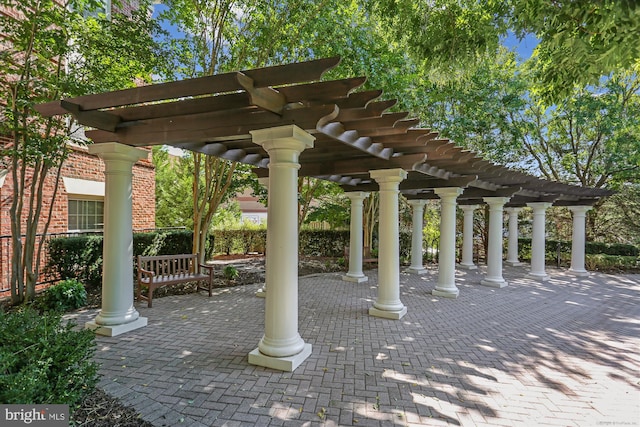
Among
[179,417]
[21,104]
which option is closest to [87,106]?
[21,104]

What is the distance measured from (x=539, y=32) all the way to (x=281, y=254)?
378 cm

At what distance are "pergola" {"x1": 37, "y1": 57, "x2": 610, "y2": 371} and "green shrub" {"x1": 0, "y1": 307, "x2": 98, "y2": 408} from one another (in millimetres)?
1857

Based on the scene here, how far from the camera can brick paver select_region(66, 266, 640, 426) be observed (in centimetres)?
302

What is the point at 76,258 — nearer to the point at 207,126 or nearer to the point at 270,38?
the point at 207,126

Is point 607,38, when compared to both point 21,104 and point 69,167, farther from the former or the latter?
point 69,167

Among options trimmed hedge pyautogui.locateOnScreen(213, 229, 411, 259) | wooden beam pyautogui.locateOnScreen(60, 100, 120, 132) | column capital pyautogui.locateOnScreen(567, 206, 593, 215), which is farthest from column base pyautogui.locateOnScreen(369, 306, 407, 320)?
trimmed hedge pyautogui.locateOnScreen(213, 229, 411, 259)

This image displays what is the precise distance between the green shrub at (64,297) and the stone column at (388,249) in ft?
18.3

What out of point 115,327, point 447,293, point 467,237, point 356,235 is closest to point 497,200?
point 467,237

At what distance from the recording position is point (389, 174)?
595 cm

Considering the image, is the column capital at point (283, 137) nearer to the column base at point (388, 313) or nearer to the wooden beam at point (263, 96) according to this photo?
the wooden beam at point (263, 96)

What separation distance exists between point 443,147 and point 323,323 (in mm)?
3593

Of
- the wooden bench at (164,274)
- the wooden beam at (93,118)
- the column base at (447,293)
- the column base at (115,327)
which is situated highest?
the wooden beam at (93,118)

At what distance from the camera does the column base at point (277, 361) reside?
3.81m

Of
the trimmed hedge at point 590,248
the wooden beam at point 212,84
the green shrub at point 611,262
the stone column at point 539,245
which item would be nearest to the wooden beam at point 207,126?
the wooden beam at point 212,84
